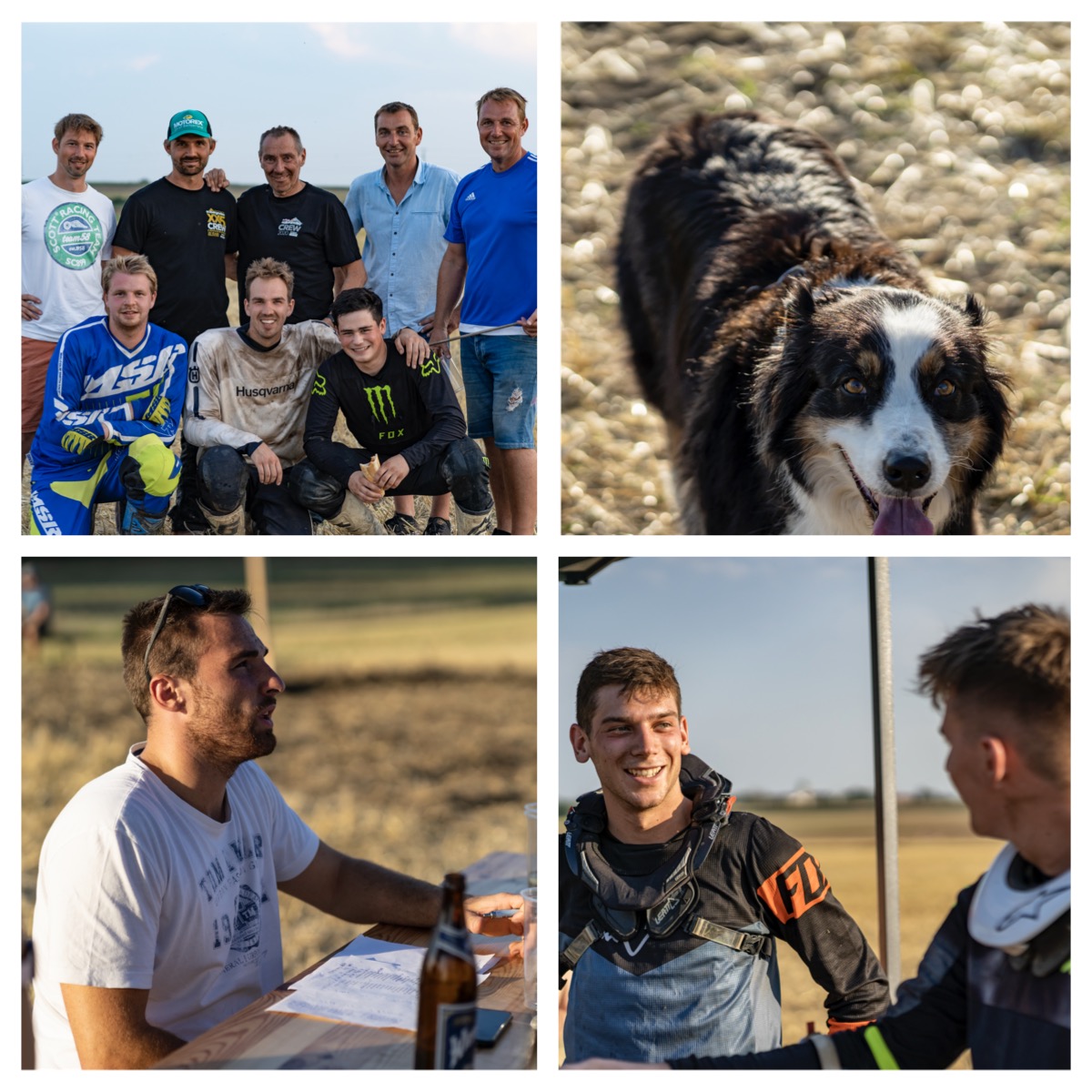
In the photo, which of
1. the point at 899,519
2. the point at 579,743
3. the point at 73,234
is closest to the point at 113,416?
the point at 73,234

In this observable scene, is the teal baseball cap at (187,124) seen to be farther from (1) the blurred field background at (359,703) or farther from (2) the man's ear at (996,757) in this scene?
(1) the blurred field background at (359,703)

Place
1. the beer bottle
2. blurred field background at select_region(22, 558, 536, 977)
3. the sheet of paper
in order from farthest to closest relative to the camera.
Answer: blurred field background at select_region(22, 558, 536, 977)
the sheet of paper
the beer bottle

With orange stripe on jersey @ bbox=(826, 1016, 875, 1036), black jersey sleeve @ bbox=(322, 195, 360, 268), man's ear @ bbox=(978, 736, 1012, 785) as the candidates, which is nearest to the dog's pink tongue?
man's ear @ bbox=(978, 736, 1012, 785)

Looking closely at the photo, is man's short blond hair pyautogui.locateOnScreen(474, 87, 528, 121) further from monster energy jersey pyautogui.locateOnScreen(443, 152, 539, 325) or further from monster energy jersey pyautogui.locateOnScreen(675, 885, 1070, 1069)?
monster energy jersey pyautogui.locateOnScreen(675, 885, 1070, 1069)

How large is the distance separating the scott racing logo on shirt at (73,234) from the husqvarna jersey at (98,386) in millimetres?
114

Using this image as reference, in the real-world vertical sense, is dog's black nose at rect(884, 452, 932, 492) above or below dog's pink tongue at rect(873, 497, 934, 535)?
above

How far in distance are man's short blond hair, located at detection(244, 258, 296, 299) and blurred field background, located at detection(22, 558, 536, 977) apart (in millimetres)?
3290

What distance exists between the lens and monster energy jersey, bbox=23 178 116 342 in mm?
2096

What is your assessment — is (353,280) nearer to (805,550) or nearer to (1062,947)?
(805,550)

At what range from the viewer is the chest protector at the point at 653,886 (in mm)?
1952

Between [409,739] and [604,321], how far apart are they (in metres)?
5.06

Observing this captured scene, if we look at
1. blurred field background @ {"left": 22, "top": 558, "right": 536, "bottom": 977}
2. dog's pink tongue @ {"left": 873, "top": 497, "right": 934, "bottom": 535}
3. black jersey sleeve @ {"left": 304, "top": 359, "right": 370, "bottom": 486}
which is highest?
black jersey sleeve @ {"left": 304, "top": 359, "right": 370, "bottom": 486}

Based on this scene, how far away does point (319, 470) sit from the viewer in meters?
2.21
